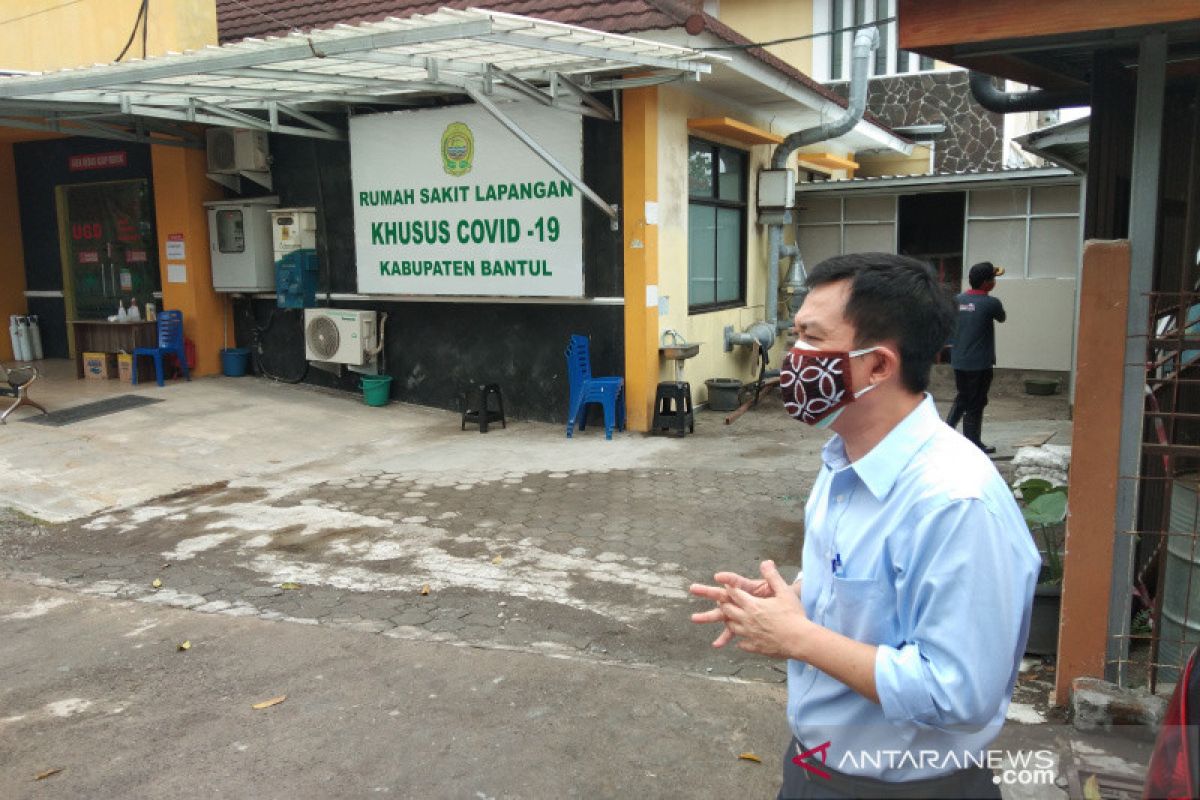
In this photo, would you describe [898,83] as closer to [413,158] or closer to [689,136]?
[689,136]

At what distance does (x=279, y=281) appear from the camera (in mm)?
11336

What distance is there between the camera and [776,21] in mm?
17047

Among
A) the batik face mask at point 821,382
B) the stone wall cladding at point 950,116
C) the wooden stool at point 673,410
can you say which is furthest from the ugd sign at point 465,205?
the stone wall cladding at point 950,116

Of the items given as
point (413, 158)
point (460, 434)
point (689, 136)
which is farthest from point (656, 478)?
point (413, 158)

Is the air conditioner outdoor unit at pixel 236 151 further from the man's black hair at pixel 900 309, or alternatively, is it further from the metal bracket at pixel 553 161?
the man's black hair at pixel 900 309

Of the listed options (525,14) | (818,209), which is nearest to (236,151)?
(525,14)

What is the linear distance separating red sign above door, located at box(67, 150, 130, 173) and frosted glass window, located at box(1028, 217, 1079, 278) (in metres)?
12.1

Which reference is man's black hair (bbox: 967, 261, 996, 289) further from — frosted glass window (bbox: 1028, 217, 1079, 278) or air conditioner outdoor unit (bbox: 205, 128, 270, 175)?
air conditioner outdoor unit (bbox: 205, 128, 270, 175)

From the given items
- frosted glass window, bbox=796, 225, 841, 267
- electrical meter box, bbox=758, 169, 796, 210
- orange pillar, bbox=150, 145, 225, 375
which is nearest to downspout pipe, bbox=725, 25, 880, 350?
electrical meter box, bbox=758, 169, 796, 210

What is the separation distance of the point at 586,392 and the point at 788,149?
14.3 feet

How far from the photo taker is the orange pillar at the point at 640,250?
9102mm

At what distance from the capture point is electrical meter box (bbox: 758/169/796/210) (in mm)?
11516

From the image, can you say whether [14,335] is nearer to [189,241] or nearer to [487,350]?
[189,241]

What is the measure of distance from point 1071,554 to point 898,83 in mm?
14675
